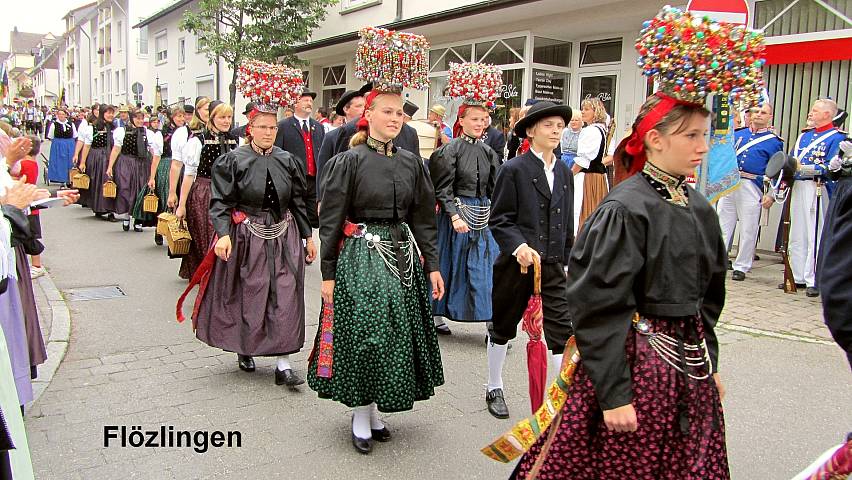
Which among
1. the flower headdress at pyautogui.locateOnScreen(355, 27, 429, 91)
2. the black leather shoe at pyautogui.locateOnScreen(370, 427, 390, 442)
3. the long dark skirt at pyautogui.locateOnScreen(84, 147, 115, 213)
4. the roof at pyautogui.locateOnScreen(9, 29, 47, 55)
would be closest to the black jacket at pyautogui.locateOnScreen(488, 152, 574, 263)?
the flower headdress at pyautogui.locateOnScreen(355, 27, 429, 91)

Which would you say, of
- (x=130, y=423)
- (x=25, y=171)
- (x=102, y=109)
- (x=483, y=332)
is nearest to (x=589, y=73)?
(x=483, y=332)

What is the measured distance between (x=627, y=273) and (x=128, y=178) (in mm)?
12249

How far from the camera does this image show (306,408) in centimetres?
469

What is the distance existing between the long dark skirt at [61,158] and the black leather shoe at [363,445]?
16369 mm

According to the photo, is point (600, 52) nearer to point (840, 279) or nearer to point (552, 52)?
point (552, 52)

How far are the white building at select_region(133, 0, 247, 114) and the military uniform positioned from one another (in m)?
20.7

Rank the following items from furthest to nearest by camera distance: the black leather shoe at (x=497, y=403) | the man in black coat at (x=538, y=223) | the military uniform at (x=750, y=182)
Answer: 1. the military uniform at (x=750, y=182)
2. the black leather shoe at (x=497, y=403)
3. the man in black coat at (x=538, y=223)

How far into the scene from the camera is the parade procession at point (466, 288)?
237cm

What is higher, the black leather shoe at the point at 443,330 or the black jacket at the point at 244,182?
the black jacket at the point at 244,182

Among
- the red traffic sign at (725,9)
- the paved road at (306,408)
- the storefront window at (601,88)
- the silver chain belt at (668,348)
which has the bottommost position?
the paved road at (306,408)

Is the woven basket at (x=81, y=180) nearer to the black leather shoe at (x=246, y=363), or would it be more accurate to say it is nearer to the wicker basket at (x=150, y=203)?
the wicker basket at (x=150, y=203)

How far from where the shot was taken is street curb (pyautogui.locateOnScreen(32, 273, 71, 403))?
16.7 ft

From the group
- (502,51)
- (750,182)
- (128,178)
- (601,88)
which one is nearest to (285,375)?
(750,182)

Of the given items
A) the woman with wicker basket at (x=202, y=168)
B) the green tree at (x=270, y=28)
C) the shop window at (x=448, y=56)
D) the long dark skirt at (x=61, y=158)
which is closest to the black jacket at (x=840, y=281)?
the woman with wicker basket at (x=202, y=168)
